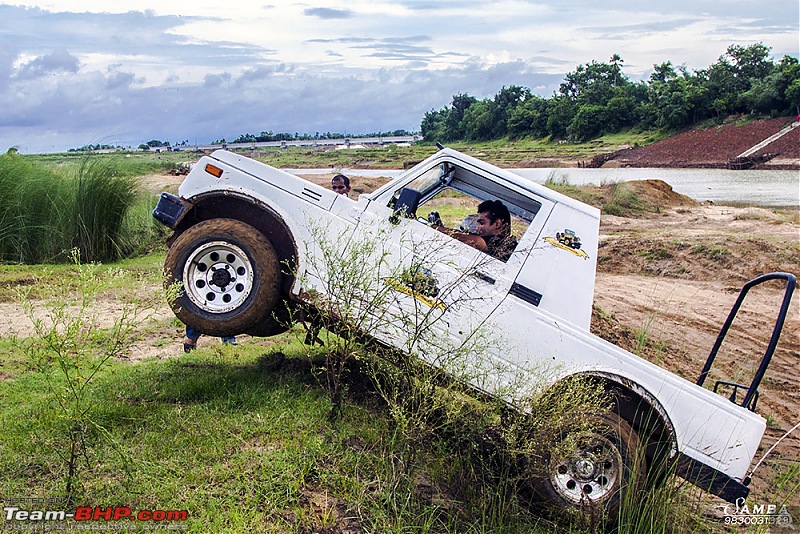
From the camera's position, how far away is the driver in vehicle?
232 inches

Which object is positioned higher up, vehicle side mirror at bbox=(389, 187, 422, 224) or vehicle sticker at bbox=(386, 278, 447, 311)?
vehicle side mirror at bbox=(389, 187, 422, 224)

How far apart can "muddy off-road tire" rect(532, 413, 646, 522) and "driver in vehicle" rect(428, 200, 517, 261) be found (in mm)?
1606

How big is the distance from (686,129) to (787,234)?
40168 mm

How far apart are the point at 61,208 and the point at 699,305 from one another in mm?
10604

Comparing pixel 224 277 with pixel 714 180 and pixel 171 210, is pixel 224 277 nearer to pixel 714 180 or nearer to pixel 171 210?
pixel 171 210

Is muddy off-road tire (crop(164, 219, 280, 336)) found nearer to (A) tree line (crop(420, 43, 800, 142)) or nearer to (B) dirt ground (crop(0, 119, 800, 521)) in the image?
(B) dirt ground (crop(0, 119, 800, 521))

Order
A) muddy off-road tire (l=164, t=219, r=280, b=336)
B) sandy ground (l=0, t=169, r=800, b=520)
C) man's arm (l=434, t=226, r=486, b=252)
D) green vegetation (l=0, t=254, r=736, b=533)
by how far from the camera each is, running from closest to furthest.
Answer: green vegetation (l=0, t=254, r=736, b=533)
muddy off-road tire (l=164, t=219, r=280, b=336)
man's arm (l=434, t=226, r=486, b=252)
sandy ground (l=0, t=169, r=800, b=520)

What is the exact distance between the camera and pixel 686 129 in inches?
2164

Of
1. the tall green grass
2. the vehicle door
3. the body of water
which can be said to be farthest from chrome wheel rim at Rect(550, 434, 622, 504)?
the body of water

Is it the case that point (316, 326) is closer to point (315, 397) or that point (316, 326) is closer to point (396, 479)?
point (315, 397)

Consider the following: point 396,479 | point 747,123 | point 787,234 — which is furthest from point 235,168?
point 747,123

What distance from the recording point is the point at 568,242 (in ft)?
19.5

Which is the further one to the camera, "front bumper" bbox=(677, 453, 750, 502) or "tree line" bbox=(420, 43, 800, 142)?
"tree line" bbox=(420, 43, 800, 142)

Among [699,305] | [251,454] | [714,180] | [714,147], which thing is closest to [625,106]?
[714,147]
